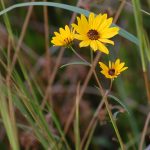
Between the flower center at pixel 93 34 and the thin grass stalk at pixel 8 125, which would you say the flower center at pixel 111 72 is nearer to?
the flower center at pixel 93 34

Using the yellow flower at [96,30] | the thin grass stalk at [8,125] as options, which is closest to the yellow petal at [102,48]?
the yellow flower at [96,30]

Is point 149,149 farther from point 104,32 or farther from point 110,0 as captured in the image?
point 110,0

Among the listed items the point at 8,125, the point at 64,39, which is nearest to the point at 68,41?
the point at 64,39

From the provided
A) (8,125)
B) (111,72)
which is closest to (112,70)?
(111,72)

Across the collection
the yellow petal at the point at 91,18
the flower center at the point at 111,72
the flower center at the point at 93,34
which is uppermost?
the yellow petal at the point at 91,18

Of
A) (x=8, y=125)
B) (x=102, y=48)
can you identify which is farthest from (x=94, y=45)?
(x=8, y=125)

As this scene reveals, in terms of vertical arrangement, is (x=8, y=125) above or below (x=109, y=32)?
below

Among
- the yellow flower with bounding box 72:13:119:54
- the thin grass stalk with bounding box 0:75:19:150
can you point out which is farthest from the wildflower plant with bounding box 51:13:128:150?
the thin grass stalk with bounding box 0:75:19:150

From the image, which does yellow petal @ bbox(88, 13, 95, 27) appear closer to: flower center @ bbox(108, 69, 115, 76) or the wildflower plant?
the wildflower plant

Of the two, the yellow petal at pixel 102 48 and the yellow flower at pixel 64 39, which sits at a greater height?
the yellow flower at pixel 64 39

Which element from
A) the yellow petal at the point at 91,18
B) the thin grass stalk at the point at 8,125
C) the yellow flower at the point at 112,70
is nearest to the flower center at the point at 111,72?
the yellow flower at the point at 112,70

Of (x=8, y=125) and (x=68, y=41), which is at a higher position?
(x=68, y=41)

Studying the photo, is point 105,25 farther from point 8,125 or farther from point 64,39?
point 8,125
